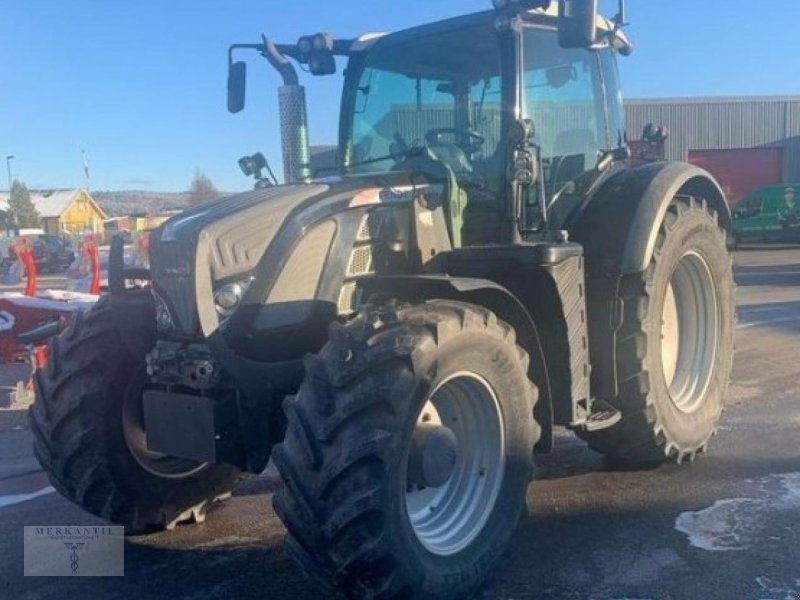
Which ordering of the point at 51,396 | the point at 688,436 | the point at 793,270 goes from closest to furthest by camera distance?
the point at 51,396
the point at 688,436
the point at 793,270

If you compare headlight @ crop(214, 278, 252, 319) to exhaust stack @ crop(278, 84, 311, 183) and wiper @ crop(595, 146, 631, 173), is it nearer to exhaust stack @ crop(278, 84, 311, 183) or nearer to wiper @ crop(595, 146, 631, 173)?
exhaust stack @ crop(278, 84, 311, 183)

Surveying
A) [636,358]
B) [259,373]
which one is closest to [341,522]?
[259,373]

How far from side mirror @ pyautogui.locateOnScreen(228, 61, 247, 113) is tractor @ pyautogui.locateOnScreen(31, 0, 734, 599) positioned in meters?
0.02

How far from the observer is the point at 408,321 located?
12.4ft

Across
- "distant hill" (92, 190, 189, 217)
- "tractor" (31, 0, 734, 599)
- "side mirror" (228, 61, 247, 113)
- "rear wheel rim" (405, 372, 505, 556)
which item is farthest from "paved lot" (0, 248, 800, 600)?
"distant hill" (92, 190, 189, 217)

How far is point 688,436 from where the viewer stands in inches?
227

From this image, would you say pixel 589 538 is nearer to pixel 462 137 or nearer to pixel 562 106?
pixel 462 137

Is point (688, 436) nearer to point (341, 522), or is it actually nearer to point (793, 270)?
point (341, 522)

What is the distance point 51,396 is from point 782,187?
2689 cm

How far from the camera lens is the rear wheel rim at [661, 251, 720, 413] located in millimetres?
6195

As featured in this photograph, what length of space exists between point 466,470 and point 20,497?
123 inches

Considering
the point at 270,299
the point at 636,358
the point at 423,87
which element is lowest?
the point at 636,358

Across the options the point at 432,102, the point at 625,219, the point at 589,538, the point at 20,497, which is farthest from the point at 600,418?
the point at 20,497

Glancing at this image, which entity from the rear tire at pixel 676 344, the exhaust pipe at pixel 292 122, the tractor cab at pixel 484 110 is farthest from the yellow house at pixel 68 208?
the rear tire at pixel 676 344
